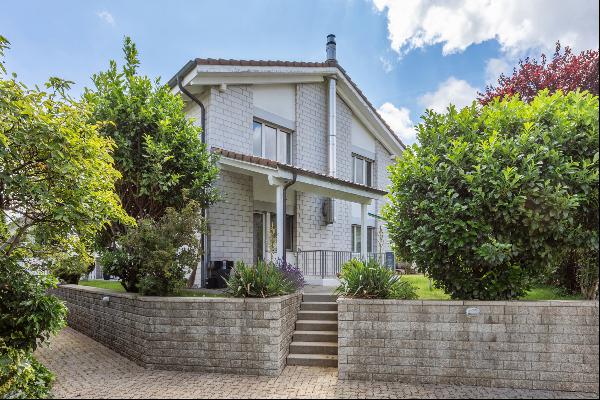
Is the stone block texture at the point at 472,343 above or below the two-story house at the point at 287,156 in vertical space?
below

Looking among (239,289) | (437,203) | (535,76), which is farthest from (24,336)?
(535,76)

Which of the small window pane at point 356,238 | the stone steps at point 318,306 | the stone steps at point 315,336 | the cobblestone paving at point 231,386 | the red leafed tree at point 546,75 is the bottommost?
the cobblestone paving at point 231,386

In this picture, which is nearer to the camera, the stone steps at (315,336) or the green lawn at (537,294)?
the green lawn at (537,294)

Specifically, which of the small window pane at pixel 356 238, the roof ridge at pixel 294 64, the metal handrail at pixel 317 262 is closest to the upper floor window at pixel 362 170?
the roof ridge at pixel 294 64

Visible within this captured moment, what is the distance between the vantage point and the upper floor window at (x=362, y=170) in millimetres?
17250

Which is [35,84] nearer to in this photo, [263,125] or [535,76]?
[263,125]

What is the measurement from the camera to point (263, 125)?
1305cm

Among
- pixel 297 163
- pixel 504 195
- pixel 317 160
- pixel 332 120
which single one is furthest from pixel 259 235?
pixel 504 195

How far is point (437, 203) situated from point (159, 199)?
19.6 ft

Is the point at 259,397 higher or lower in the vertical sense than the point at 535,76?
lower

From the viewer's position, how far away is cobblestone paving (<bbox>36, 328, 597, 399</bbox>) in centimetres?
550

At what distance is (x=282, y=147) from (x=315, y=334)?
25.3 feet

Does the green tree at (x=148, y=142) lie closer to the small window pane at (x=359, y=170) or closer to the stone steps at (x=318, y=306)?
the stone steps at (x=318, y=306)

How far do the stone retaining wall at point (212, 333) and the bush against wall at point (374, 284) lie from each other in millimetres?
1171
